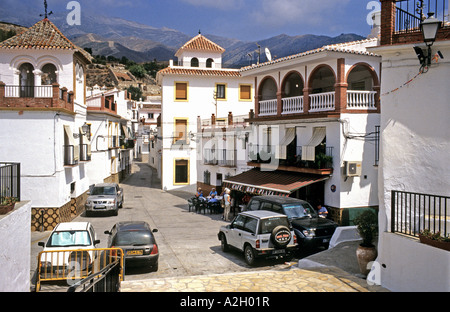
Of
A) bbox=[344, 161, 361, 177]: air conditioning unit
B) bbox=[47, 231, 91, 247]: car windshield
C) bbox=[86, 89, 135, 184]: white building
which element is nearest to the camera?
bbox=[47, 231, 91, 247]: car windshield

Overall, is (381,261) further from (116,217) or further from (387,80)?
(116,217)

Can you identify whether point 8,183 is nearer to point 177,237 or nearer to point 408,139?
point 408,139

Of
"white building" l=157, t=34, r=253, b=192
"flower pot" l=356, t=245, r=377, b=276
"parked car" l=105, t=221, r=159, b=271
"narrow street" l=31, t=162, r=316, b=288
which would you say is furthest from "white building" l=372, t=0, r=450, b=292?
"white building" l=157, t=34, r=253, b=192

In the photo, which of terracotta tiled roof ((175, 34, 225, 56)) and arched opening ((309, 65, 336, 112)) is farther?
terracotta tiled roof ((175, 34, 225, 56))

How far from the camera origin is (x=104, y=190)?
89.0ft

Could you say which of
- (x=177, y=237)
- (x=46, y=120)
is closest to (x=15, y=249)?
(x=177, y=237)

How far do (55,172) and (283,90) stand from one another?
13.4 meters

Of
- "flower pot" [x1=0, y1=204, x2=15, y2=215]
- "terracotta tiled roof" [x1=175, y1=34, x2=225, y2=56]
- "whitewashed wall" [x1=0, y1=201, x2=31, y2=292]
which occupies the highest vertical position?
"terracotta tiled roof" [x1=175, y1=34, x2=225, y2=56]

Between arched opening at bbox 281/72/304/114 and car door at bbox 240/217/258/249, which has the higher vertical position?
arched opening at bbox 281/72/304/114

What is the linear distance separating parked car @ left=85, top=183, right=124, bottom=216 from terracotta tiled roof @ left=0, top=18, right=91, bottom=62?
345 inches

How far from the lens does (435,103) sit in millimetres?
9680

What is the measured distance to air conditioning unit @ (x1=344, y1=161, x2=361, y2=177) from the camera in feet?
66.5

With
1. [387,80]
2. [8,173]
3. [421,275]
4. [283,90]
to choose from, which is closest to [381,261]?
[421,275]

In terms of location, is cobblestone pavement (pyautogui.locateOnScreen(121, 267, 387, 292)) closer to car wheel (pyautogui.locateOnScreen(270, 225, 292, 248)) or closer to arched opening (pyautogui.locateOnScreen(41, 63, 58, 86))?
car wheel (pyautogui.locateOnScreen(270, 225, 292, 248))
